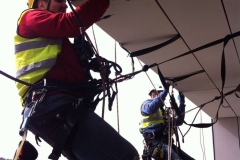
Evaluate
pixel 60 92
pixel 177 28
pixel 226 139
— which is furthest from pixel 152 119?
pixel 60 92

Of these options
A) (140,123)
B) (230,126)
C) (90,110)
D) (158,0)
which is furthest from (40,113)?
(230,126)

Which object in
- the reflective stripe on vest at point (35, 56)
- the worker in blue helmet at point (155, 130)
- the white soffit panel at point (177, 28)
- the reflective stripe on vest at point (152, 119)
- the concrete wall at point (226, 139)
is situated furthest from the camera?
the concrete wall at point (226, 139)

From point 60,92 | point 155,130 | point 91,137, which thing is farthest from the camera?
point 155,130

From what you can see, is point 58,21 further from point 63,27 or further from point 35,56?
point 35,56

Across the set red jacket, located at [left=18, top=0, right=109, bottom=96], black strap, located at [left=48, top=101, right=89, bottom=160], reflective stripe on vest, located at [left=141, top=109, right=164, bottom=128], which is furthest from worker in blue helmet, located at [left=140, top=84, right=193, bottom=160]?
black strap, located at [left=48, top=101, right=89, bottom=160]

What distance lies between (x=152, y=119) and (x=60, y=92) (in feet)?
9.34

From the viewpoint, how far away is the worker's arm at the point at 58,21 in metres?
1.33

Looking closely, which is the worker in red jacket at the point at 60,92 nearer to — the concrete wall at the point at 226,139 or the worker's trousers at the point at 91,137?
the worker's trousers at the point at 91,137

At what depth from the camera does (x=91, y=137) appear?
4.17 feet

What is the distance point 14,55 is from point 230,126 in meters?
4.95

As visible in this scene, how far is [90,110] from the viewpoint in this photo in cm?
139

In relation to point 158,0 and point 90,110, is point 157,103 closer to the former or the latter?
point 158,0

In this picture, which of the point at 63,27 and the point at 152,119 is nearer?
the point at 63,27

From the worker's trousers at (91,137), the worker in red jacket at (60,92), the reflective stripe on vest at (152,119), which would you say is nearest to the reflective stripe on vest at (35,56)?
the worker in red jacket at (60,92)
